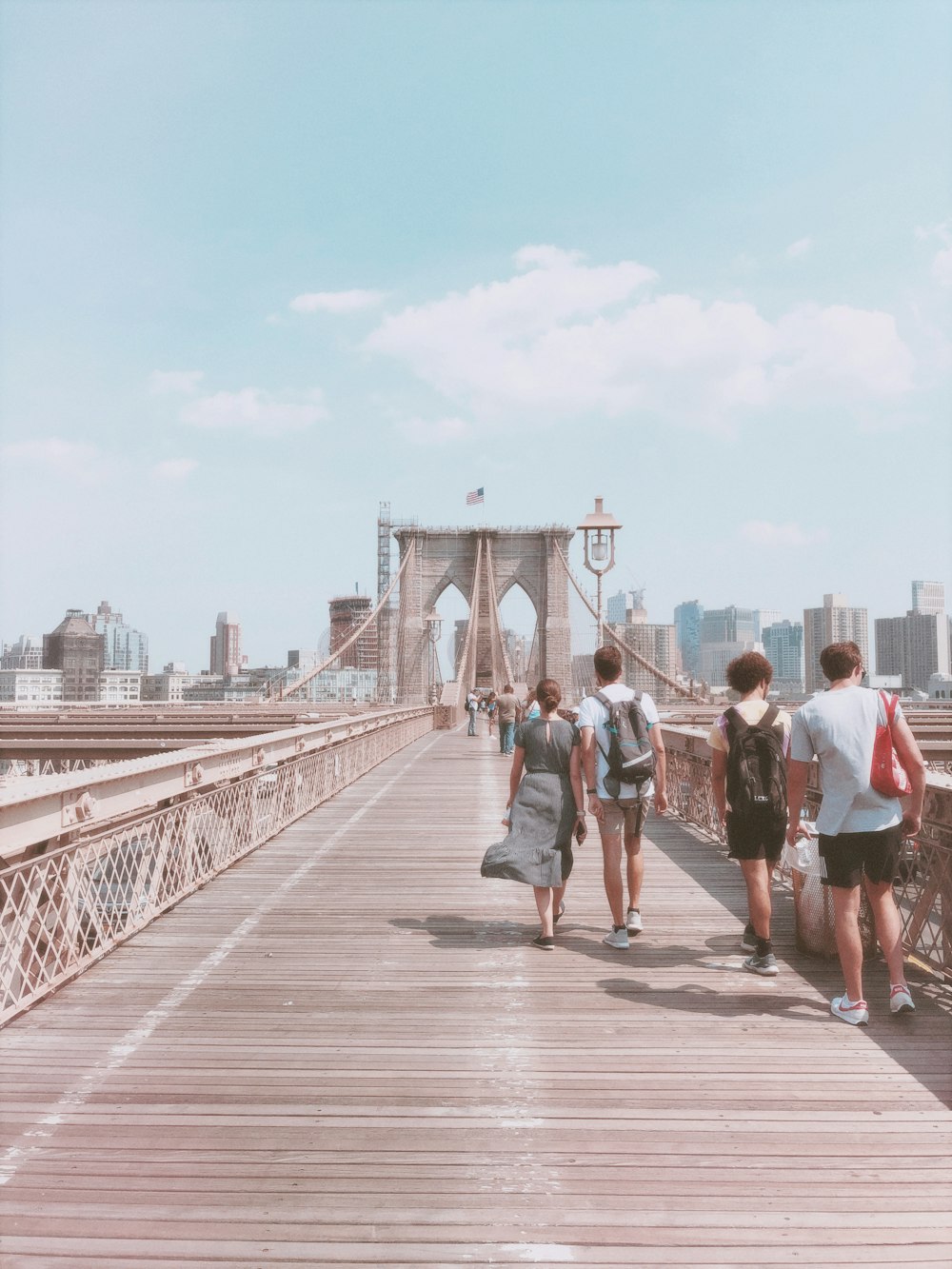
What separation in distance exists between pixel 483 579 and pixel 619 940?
68150 mm

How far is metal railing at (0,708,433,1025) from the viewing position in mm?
4777

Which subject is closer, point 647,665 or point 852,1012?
point 852,1012

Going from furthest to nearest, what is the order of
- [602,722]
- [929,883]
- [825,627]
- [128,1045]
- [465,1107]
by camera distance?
[825,627], [602,722], [929,883], [128,1045], [465,1107]

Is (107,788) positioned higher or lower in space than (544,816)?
higher

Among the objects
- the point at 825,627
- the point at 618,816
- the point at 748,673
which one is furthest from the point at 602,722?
the point at 825,627

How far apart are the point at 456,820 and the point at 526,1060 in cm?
729

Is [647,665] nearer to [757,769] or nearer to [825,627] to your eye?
[757,769]

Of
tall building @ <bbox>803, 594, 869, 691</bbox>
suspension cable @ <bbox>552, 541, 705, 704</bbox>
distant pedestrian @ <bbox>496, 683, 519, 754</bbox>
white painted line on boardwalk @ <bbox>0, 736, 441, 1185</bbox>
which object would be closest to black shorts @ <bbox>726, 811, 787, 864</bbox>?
white painted line on boardwalk @ <bbox>0, 736, 441, 1185</bbox>

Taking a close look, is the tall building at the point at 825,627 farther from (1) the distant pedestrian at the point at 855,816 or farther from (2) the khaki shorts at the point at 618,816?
(1) the distant pedestrian at the point at 855,816

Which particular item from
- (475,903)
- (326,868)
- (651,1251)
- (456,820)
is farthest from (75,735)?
(651,1251)

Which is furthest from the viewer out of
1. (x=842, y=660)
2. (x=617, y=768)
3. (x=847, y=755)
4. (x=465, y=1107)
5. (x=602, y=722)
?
(x=602, y=722)

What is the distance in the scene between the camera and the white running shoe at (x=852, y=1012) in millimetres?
4445

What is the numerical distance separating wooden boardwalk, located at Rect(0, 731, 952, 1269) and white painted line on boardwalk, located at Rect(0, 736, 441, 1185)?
1cm

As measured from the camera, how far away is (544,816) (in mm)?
5730
